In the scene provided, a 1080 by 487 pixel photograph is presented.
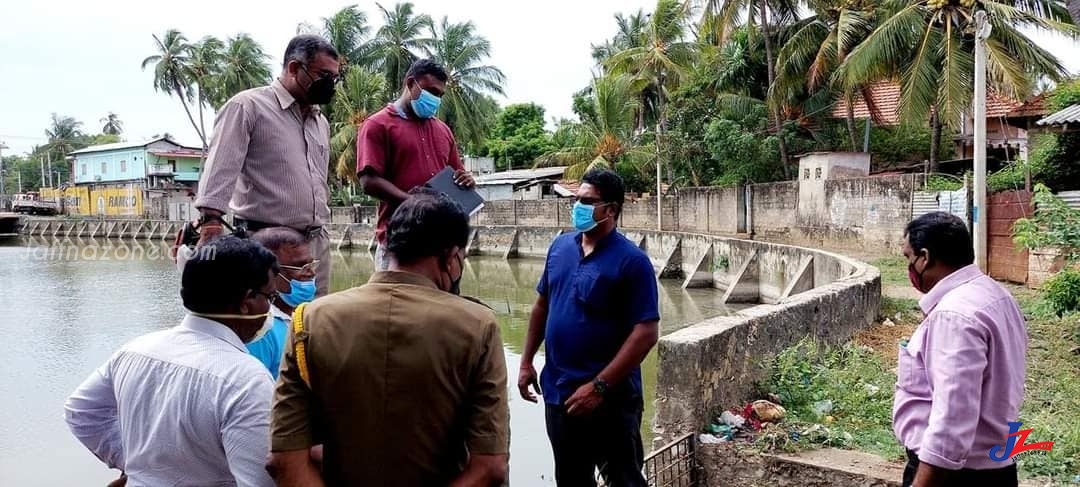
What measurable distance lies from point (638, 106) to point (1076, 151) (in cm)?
1667

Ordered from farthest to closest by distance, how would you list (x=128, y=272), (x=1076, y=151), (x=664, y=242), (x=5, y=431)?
(x=128, y=272) → (x=664, y=242) → (x=1076, y=151) → (x=5, y=431)

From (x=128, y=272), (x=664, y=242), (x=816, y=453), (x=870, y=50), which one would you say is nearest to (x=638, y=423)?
(x=816, y=453)

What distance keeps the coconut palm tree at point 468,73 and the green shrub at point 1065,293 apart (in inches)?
1152

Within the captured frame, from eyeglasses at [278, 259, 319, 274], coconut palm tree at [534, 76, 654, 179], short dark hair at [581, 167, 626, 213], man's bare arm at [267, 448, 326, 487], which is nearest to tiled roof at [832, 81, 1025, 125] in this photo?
coconut palm tree at [534, 76, 654, 179]

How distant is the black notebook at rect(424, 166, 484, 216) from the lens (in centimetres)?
291

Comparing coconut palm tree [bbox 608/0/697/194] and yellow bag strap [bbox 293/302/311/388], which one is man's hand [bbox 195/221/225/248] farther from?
coconut palm tree [bbox 608/0/697/194]

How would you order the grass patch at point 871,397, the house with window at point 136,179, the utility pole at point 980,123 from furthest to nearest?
the house with window at point 136,179 < the utility pole at point 980,123 < the grass patch at point 871,397

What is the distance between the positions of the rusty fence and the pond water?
183cm

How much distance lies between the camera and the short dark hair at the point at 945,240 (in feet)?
7.16

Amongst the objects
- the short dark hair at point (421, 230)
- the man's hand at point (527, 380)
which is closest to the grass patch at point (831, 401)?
the man's hand at point (527, 380)

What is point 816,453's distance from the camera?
3.71 metres

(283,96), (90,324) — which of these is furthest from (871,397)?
(90,324)

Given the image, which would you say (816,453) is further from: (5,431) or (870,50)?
(870,50)

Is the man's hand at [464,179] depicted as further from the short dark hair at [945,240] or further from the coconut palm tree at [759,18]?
the coconut palm tree at [759,18]
